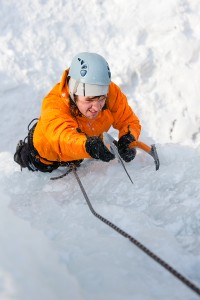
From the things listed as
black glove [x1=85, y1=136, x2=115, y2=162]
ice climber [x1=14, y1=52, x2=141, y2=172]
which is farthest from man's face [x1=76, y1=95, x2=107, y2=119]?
black glove [x1=85, y1=136, x2=115, y2=162]

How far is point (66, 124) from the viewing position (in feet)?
10.8

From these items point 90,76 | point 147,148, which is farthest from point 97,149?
point 147,148

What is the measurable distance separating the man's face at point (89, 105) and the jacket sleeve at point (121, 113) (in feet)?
1.44

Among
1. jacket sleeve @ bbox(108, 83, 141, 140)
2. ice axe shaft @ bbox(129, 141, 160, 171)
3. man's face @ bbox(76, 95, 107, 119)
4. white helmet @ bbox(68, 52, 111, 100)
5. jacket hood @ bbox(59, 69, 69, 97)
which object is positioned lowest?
ice axe shaft @ bbox(129, 141, 160, 171)

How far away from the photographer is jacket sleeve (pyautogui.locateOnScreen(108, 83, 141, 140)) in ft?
13.2

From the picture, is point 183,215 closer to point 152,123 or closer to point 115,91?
point 115,91

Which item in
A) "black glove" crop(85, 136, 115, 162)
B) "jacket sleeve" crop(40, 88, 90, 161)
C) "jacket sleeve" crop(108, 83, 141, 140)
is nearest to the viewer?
"black glove" crop(85, 136, 115, 162)

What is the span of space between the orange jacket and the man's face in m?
0.12

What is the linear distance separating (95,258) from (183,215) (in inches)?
29.1

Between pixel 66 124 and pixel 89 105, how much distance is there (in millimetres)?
363

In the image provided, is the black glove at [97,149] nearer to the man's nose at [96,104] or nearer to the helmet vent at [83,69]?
the man's nose at [96,104]

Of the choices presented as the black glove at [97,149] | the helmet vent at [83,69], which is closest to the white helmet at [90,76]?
the helmet vent at [83,69]

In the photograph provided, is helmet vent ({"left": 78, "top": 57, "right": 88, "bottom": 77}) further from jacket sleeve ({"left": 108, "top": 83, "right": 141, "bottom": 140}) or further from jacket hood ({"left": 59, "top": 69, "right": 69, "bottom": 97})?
jacket sleeve ({"left": 108, "top": 83, "right": 141, "bottom": 140})

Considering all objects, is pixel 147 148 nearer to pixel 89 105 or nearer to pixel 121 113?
pixel 121 113
